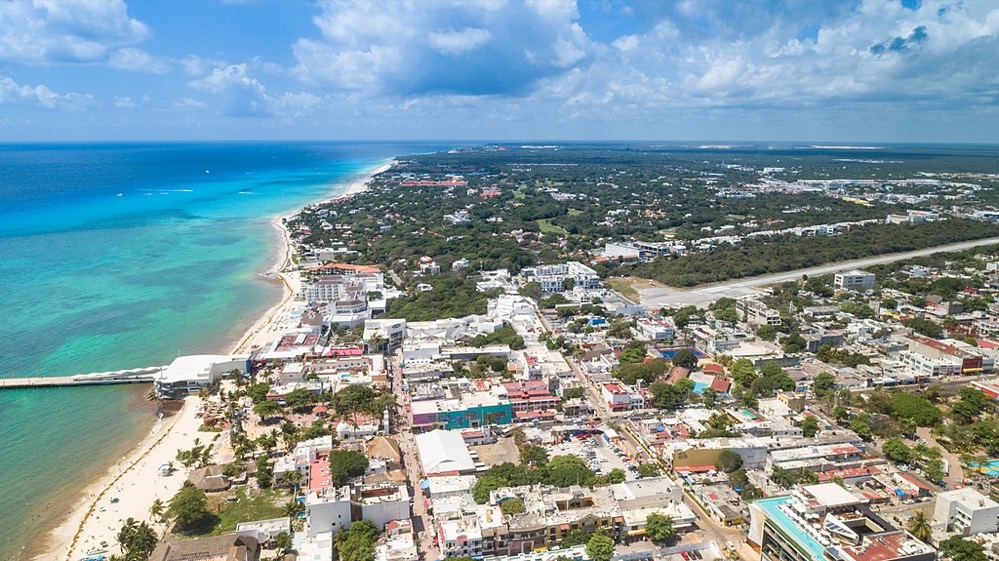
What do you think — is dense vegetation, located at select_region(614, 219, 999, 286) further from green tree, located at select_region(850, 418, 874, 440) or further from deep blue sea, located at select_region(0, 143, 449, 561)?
deep blue sea, located at select_region(0, 143, 449, 561)

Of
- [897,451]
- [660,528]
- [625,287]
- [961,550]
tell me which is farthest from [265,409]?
[625,287]

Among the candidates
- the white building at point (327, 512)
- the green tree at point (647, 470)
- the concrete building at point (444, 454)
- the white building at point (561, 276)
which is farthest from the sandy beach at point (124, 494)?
the white building at point (561, 276)

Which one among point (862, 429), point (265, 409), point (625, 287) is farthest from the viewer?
point (625, 287)

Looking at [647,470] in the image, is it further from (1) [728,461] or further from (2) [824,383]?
(2) [824,383]

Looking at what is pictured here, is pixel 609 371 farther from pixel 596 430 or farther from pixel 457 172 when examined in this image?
pixel 457 172

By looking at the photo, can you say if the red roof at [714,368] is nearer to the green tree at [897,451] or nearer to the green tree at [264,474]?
the green tree at [897,451]
